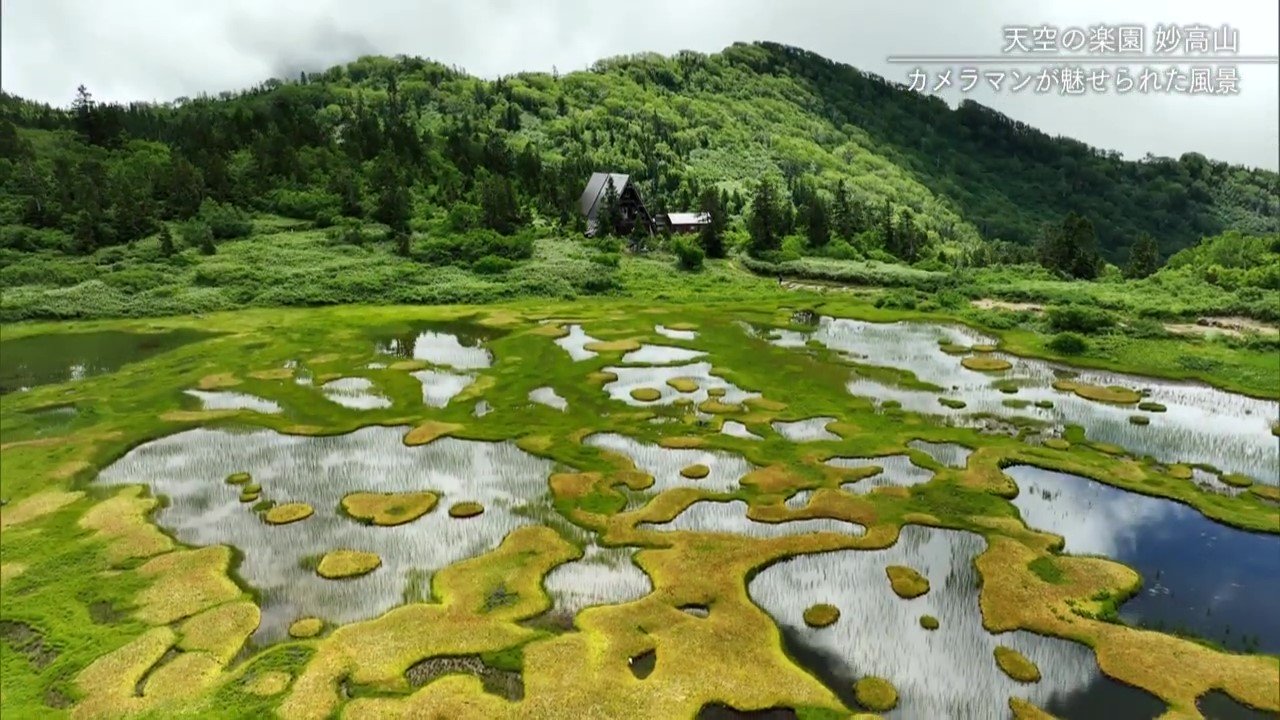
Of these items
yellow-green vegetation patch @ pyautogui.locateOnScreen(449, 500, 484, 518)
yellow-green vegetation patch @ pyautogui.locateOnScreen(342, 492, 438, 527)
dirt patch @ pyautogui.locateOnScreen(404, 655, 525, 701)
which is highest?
yellow-green vegetation patch @ pyautogui.locateOnScreen(342, 492, 438, 527)

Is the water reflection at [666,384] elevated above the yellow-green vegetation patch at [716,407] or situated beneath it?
elevated above

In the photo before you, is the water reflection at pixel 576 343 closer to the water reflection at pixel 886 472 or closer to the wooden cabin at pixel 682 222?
the water reflection at pixel 886 472

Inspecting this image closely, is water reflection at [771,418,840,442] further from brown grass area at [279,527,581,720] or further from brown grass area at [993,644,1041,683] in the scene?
brown grass area at [993,644,1041,683]

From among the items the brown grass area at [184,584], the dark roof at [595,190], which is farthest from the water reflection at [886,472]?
the dark roof at [595,190]

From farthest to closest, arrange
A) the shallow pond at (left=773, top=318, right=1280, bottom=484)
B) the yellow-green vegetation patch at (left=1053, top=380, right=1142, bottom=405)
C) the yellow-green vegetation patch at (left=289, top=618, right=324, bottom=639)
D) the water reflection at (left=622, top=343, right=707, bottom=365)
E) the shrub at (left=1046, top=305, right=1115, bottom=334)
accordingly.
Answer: the shrub at (left=1046, top=305, right=1115, bottom=334), the water reflection at (left=622, top=343, right=707, bottom=365), the yellow-green vegetation patch at (left=1053, top=380, right=1142, bottom=405), the shallow pond at (left=773, top=318, right=1280, bottom=484), the yellow-green vegetation patch at (left=289, top=618, right=324, bottom=639)

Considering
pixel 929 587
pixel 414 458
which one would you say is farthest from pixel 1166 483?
pixel 414 458

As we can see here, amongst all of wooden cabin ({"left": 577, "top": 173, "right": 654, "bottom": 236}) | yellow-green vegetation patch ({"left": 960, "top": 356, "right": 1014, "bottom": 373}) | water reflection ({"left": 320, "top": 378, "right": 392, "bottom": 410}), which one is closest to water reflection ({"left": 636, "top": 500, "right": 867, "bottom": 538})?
water reflection ({"left": 320, "top": 378, "right": 392, "bottom": 410})
